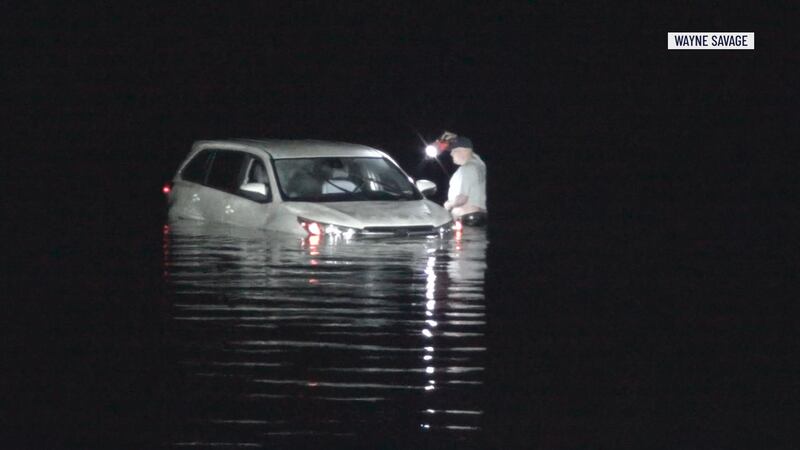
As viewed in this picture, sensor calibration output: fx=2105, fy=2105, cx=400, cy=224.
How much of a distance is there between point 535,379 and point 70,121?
159ft

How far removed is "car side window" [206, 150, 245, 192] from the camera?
23.4 metres

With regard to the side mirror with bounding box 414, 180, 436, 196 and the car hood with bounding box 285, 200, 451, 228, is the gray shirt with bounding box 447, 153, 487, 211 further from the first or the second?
the car hood with bounding box 285, 200, 451, 228

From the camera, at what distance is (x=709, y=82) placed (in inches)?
2517

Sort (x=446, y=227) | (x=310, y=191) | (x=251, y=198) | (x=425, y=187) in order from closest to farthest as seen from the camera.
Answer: (x=446, y=227)
(x=310, y=191)
(x=251, y=198)
(x=425, y=187)

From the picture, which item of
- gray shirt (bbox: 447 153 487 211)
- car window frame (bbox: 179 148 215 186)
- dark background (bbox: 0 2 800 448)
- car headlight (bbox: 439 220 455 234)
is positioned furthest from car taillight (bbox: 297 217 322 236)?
gray shirt (bbox: 447 153 487 211)

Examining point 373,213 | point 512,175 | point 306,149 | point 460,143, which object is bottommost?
point 373,213

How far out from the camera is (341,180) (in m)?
22.5

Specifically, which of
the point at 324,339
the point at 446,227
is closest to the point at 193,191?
the point at 446,227

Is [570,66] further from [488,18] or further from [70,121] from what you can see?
[70,121]

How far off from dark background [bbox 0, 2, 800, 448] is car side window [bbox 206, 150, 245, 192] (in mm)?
1253

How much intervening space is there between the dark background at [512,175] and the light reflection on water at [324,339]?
0.28 metres

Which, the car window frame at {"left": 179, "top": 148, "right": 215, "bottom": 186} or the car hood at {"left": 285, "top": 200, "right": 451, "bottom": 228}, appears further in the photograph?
the car window frame at {"left": 179, "top": 148, "right": 215, "bottom": 186}

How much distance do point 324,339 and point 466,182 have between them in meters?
10.5

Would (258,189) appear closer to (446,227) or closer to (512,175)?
(446,227)
